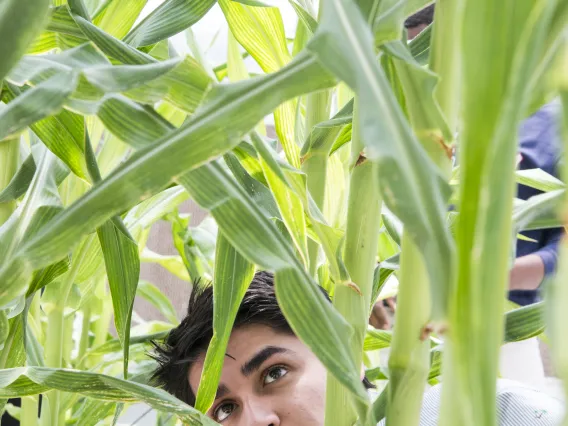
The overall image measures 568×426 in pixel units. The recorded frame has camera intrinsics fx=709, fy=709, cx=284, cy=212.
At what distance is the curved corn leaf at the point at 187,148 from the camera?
0.26 meters

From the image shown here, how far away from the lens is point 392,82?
0.32m

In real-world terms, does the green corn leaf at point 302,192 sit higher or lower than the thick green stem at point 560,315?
higher

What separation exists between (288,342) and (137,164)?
536 mm

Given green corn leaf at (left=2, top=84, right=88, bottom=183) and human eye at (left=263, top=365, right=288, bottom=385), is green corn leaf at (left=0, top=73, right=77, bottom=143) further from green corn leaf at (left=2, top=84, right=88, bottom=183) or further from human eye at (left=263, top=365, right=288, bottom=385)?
human eye at (left=263, top=365, right=288, bottom=385)

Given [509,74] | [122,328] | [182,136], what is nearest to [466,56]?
[509,74]

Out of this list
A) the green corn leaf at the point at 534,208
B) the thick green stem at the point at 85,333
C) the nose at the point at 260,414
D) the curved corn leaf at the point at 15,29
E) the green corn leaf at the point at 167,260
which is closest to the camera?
the curved corn leaf at the point at 15,29

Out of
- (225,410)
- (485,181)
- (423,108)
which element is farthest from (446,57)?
(225,410)

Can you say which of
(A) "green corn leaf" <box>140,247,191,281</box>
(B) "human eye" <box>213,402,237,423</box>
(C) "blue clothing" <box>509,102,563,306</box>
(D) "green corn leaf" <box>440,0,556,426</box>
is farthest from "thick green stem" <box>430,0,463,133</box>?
(C) "blue clothing" <box>509,102,563,306</box>

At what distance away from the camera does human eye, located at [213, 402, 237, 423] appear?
749 mm

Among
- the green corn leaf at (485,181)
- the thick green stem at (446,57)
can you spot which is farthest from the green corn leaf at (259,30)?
the green corn leaf at (485,181)

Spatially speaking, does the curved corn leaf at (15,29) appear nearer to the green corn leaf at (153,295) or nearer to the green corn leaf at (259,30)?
the green corn leaf at (259,30)

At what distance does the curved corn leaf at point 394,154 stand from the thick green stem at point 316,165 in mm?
253

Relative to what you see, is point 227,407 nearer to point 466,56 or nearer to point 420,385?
point 420,385

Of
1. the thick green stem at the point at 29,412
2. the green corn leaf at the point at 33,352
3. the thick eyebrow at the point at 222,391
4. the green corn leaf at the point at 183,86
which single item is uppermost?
the green corn leaf at the point at 183,86
